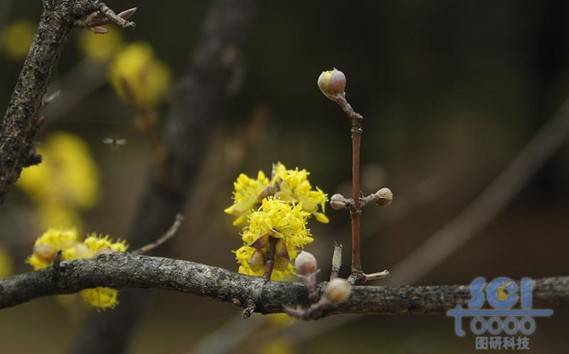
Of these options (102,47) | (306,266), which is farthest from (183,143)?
(306,266)

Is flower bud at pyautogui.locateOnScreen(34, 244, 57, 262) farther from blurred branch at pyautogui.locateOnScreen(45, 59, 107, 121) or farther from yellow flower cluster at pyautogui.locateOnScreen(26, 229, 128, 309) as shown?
blurred branch at pyautogui.locateOnScreen(45, 59, 107, 121)

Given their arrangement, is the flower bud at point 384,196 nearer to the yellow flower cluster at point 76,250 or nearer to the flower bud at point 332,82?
the flower bud at point 332,82

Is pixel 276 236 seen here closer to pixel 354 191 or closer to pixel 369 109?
pixel 354 191

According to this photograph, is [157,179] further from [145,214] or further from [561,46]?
[561,46]

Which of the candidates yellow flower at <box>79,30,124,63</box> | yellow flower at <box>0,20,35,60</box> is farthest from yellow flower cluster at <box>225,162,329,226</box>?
yellow flower at <box>0,20,35,60</box>

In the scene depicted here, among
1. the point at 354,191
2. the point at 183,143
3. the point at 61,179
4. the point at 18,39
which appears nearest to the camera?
the point at 354,191

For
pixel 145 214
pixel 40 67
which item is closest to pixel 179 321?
pixel 145 214
